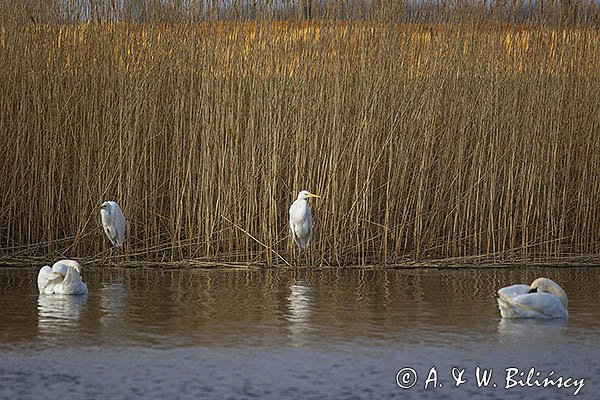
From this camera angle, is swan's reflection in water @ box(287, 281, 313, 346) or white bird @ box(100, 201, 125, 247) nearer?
swan's reflection in water @ box(287, 281, 313, 346)

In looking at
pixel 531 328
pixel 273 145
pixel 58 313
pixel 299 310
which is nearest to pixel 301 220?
pixel 273 145

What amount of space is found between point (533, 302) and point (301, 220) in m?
2.85

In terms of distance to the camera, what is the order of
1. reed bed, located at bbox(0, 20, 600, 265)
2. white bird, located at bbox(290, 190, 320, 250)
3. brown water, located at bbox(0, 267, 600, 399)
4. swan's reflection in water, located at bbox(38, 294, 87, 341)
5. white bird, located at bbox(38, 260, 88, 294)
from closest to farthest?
brown water, located at bbox(0, 267, 600, 399)
swan's reflection in water, located at bbox(38, 294, 87, 341)
white bird, located at bbox(38, 260, 88, 294)
white bird, located at bbox(290, 190, 320, 250)
reed bed, located at bbox(0, 20, 600, 265)

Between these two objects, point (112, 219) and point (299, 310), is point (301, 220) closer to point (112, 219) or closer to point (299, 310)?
point (112, 219)

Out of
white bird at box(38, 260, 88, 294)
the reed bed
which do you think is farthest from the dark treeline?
white bird at box(38, 260, 88, 294)

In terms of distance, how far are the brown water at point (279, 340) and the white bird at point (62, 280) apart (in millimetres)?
74

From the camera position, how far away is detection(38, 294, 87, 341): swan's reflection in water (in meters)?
5.73

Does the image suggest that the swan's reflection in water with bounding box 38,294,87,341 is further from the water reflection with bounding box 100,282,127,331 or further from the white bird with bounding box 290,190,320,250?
the white bird with bounding box 290,190,320,250

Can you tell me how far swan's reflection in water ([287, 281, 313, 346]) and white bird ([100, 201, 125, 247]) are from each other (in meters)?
1.61

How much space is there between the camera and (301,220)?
28.3 ft

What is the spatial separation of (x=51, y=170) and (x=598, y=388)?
5974mm

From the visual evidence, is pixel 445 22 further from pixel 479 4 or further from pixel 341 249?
pixel 341 249

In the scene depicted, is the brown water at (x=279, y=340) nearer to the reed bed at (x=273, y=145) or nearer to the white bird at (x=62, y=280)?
the white bird at (x=62, y=280)

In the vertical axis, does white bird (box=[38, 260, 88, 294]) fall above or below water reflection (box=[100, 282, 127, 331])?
above
